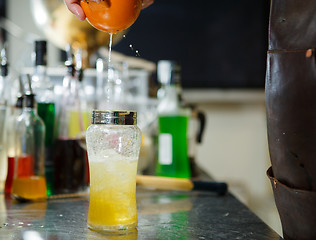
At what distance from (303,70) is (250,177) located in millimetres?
2885

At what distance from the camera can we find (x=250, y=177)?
3.39 metres

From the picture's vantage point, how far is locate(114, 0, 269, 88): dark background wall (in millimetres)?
3309

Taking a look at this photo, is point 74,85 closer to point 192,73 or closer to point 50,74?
point 50,74

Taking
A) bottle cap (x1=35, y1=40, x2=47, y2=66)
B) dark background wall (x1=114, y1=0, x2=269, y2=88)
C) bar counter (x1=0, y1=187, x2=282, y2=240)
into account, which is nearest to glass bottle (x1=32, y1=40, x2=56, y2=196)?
A: bottle cap (x1=35, y1=40, x2=47, y2=66)

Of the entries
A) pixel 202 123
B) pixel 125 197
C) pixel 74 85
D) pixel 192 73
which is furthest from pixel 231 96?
pixel 125 197

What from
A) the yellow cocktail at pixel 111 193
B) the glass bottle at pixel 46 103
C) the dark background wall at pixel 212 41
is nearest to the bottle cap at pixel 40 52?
the glass bottle at pixel 46 103

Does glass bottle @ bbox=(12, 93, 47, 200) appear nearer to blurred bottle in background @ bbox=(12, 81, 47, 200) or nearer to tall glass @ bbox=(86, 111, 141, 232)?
blurred bottle in background @ bbox=(12, 81, 47, 200)

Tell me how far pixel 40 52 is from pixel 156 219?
21.4 inches

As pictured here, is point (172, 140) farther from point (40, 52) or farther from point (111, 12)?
point (111, 12)

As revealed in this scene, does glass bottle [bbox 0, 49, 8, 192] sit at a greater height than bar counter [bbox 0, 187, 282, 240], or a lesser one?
greater

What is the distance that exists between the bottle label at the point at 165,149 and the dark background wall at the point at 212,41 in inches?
73.7

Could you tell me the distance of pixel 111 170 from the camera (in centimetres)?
75

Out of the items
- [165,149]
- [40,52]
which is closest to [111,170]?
[40,52]

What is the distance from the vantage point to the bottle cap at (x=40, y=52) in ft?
3.65
